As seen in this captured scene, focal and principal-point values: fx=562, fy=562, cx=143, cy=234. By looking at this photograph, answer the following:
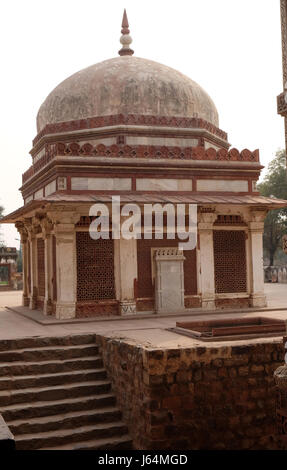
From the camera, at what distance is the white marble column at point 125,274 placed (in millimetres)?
13508

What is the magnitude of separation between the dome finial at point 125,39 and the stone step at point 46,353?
1123cm

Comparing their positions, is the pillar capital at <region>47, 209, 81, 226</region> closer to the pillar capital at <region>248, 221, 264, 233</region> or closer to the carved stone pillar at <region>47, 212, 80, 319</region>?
→ the carved stone pillar at <region>47, 212, 80, 319</region>

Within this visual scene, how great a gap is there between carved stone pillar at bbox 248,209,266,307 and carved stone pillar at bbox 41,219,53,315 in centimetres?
514

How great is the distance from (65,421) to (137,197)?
640cm

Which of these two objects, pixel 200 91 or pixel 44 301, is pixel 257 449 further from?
pixel 200 91

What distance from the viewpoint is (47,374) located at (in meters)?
9.30

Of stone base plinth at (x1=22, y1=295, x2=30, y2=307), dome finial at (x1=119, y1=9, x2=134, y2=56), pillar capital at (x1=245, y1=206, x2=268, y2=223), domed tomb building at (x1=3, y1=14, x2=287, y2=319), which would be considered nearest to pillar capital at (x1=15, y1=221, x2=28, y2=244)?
domed tomb building at (x1=3, y1=14, x2=287, y2=319)

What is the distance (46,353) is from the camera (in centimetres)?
966

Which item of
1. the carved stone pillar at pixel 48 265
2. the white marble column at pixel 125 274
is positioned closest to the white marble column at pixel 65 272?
the carved stone pillar at pixel 48 265

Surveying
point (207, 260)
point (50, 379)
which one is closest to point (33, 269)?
point (207, 260)

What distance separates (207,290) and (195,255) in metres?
0.94

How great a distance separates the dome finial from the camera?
18031 millimetres

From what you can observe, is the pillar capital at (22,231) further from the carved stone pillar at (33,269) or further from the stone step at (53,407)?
the stone step at (53,407)

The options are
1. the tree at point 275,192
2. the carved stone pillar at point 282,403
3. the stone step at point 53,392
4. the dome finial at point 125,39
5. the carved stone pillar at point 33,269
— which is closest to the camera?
the carved stone pillar at point 282,403
